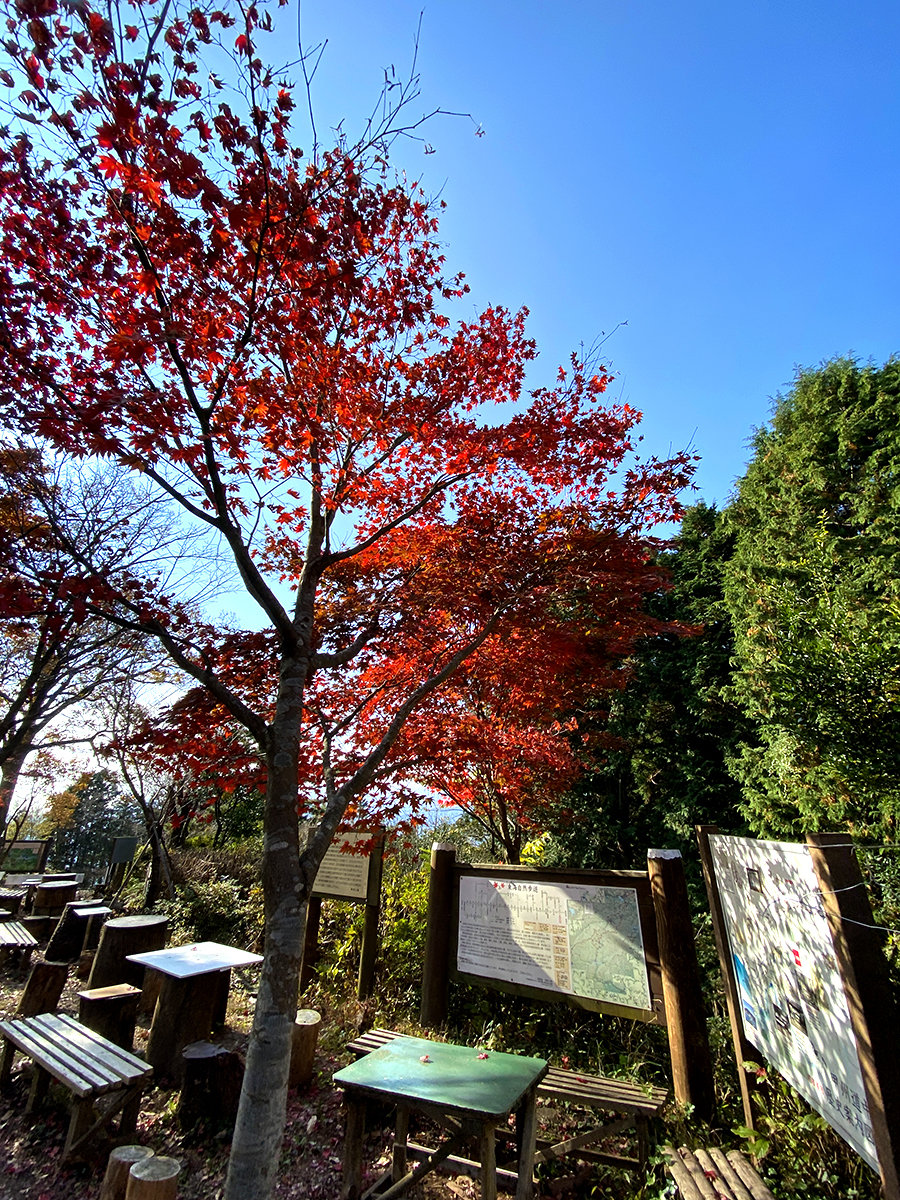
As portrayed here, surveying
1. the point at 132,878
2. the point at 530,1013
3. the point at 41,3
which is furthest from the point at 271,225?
the point at 132,878

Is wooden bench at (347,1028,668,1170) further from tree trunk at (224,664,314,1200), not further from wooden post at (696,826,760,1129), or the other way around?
tree trunk at (224,664,314,1200)

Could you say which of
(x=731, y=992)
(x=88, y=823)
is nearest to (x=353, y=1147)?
(x=731, y=992)

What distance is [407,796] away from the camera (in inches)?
243

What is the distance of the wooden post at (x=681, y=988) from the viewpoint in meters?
3.96

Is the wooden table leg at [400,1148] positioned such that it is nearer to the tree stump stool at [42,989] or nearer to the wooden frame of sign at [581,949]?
the wooden frame of sign at [581,949]

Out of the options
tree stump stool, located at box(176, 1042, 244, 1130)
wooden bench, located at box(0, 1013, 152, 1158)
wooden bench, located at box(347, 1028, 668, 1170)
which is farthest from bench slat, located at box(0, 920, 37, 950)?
wooden bench, located at box(347, 1028, 668, 1170)

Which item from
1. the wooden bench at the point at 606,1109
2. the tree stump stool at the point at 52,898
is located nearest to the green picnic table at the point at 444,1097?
the wooden bench at the point at 606,1109

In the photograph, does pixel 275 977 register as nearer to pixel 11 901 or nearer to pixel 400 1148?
pixel 400 1148

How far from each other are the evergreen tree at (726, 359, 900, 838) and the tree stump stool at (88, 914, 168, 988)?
8317mm

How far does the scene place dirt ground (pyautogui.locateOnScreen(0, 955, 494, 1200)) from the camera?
3.62 metres

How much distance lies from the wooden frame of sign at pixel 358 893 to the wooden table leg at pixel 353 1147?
2.71m

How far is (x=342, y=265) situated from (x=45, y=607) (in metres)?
3.19

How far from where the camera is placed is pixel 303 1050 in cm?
484

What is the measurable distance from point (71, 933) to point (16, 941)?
112 centimetres
